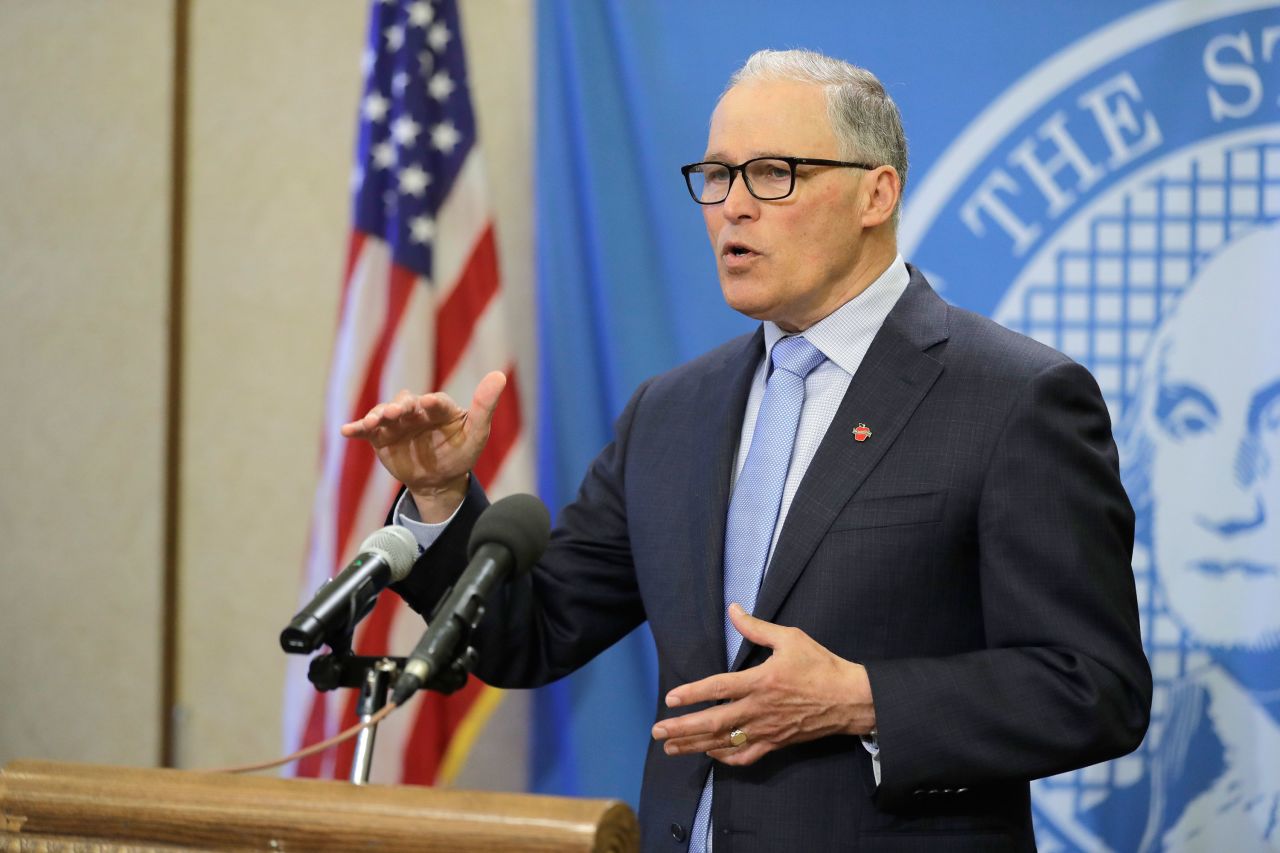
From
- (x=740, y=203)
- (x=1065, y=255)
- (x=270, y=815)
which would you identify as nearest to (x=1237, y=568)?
(x=1065, y=255)

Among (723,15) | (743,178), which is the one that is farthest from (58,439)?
(743,178)

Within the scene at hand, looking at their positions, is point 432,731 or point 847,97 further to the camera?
point 432,731

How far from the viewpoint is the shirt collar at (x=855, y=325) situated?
1.97 meters

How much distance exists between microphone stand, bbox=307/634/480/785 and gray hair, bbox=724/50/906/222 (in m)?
1.11

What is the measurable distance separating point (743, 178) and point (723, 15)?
1.26 meters

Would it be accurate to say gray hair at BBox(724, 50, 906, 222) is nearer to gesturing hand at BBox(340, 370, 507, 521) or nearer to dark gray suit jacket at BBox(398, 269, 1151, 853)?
dark gray suit jacket at BBox(398, 269, 1151, 853)

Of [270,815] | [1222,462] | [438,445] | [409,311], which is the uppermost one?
[409,311]

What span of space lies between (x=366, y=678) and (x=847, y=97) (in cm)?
120

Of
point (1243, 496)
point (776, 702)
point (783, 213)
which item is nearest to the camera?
point (776, 702)

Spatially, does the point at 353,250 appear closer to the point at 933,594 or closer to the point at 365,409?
the point at 365,409

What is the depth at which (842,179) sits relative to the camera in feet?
6.51

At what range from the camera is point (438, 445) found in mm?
1871

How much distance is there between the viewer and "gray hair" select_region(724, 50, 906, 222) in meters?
1.99

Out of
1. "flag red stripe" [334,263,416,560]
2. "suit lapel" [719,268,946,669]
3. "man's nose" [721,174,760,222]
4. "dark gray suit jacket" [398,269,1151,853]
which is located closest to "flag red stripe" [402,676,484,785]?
"flag red stripe" [334,263,416,560]
